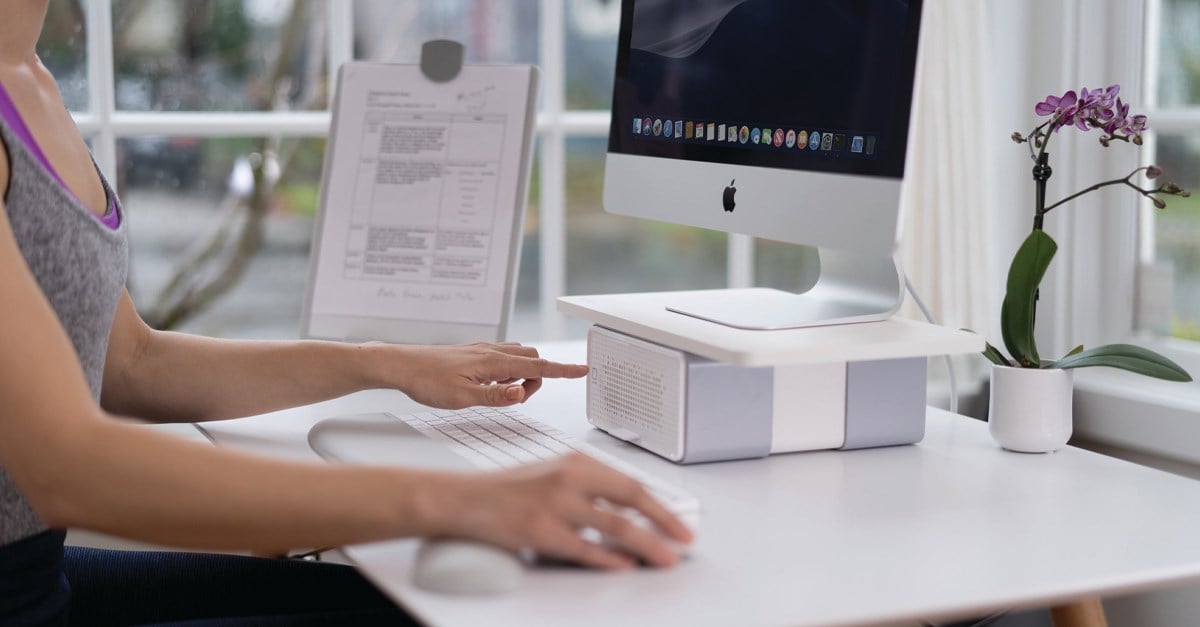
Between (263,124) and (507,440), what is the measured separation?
1.30 metres

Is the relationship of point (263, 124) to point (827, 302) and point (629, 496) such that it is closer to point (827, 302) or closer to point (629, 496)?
point (827, 302)

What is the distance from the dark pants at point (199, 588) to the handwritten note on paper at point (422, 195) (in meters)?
0.55

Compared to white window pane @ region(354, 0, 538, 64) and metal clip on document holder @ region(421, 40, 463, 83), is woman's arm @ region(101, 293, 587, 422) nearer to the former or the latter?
metal clip on document holder @ region(421, 40, 463, 83)

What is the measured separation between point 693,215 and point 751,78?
6.7 inches

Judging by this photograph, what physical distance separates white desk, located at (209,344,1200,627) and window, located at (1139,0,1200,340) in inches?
40.2

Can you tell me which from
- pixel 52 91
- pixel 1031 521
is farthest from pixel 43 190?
pixel 1031 521

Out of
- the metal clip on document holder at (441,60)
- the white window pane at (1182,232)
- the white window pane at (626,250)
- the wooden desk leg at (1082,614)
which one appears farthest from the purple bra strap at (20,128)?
the white window pane at (626,250)

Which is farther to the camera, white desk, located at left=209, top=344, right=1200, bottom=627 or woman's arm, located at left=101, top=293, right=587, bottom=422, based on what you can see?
woman's arm, located at left=101, top=293, right=587, bottom=422

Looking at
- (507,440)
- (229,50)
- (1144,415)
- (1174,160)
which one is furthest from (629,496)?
(229,50)

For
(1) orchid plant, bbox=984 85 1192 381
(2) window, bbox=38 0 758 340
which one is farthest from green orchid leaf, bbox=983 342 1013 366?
(2) window, bbox=38 0 758 340

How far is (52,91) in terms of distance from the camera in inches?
49.8

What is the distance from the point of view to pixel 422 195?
1.87 metres

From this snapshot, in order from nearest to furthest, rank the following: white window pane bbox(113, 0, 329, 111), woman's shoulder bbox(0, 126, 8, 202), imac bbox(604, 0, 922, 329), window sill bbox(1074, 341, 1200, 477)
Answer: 1. woman's shoulder bbox(0, 126, 8, 202)
2. imac bbox(604, 0, 922, 329)
3. window sill bbox(1074, 341, 1200, 477)
4. white window pane bbox(113, 0, 329, 111)

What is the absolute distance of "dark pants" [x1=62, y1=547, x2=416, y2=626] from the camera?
1.31 m
